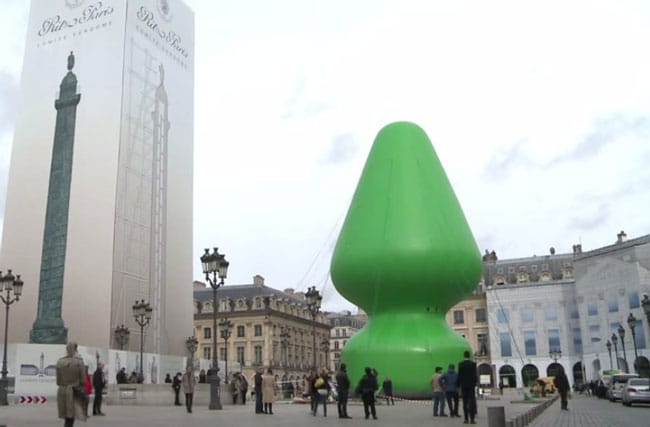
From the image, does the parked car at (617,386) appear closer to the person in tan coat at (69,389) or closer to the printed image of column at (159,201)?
the person in tan coat at (69,389)

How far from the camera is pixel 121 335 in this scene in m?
41.5

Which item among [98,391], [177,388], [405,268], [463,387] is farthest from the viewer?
[177,388]

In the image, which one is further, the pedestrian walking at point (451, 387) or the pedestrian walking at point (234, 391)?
the pedestrian walking at point (234, 391)

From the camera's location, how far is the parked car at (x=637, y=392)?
22.8 metres

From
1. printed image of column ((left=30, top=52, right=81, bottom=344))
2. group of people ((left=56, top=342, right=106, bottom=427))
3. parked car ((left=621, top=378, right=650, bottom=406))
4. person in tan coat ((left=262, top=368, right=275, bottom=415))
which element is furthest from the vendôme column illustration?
printed image of column ((left=30, top=52, right=81, bottom=344))

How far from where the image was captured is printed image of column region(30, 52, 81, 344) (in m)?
43.0

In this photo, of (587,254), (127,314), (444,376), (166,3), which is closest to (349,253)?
(444,376)

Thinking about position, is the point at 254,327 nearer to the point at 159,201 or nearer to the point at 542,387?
the point at 159,201

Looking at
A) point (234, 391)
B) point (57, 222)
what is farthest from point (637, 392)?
point (57, 222)

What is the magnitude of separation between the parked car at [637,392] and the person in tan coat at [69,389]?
19.4m

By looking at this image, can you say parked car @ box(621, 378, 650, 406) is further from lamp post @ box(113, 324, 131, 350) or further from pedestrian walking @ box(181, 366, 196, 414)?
lamp post @ box(113, 324, 131, 350)

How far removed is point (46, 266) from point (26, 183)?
20.8 feet

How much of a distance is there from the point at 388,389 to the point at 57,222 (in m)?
30.9

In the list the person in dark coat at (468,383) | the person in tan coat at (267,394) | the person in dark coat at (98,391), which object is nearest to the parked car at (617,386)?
the person in tan coat at (267,394)
